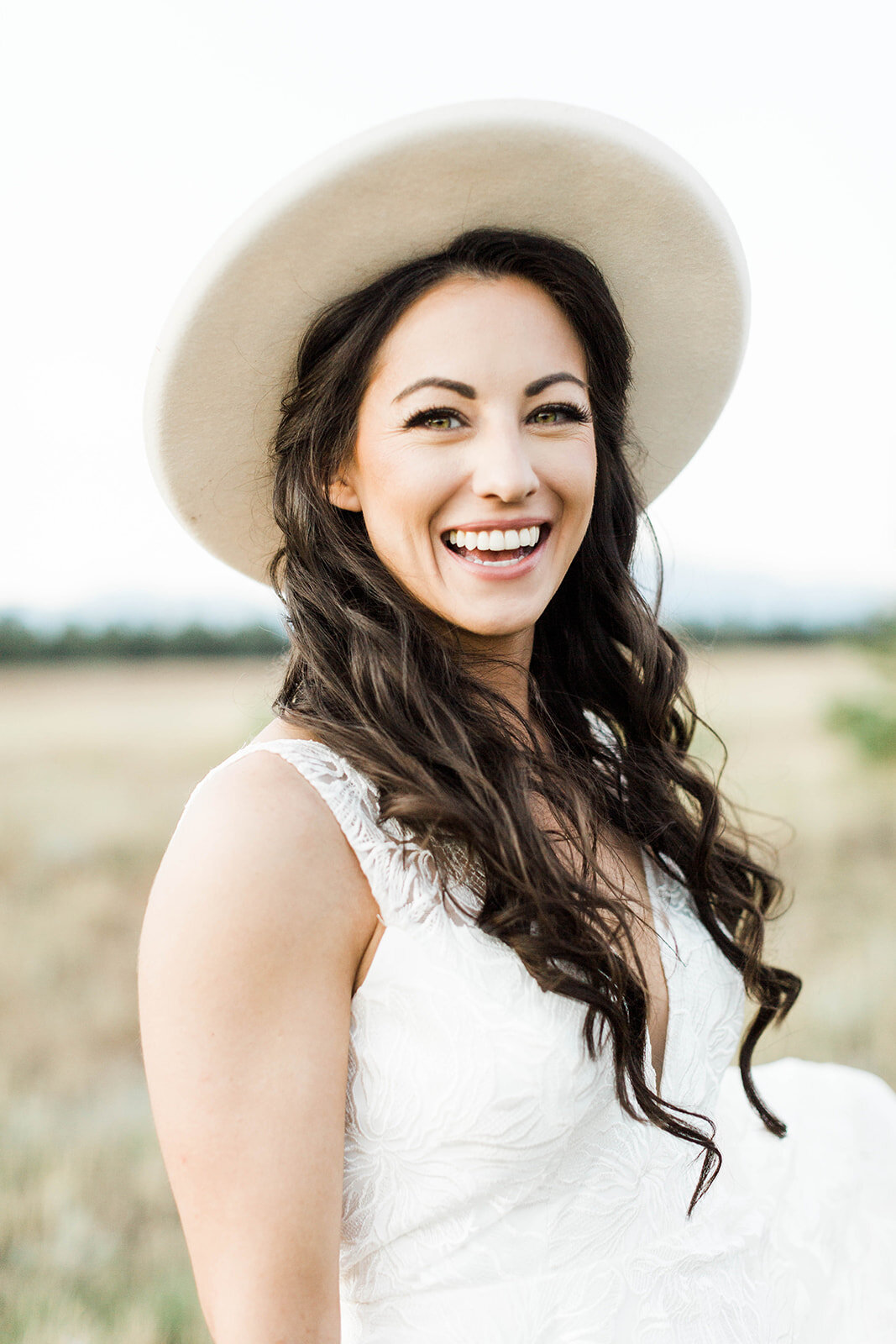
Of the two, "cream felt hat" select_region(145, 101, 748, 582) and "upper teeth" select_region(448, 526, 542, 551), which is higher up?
"cream felt hat" select_region(145, 101, 748, 582)

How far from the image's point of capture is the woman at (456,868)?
1.29 meters

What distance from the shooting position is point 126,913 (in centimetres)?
773

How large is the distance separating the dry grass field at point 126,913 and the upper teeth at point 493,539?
48 cm

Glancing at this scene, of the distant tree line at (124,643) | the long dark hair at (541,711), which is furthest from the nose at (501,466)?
the distant tree line at (124,643)

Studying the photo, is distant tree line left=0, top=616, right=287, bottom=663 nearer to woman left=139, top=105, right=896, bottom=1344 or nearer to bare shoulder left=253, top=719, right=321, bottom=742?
woman left=139, top=105, right=896, bottom=1344

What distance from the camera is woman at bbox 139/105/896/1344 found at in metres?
1.29

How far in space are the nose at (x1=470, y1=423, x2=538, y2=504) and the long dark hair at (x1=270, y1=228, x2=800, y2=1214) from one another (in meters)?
0.23

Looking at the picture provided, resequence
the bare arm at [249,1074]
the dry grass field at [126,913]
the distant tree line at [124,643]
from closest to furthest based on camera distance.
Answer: the bare arm at [249,1074] < the dry grass field at [126,913] < the distant tree line at [124,643]

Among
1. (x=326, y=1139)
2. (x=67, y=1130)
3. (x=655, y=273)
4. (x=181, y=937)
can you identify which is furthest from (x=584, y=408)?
(x=67, y=1130)

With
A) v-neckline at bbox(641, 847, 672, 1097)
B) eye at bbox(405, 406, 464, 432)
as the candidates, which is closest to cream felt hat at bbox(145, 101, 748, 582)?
eye at bbox(405, 406, 464, 432)

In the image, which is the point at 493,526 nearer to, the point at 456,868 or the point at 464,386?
the point at 464,386

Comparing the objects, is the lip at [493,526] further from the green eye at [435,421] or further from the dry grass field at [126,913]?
the dry grass field at [126,913]

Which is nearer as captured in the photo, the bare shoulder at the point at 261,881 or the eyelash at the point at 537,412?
the bare shoulder at the point at 261,881

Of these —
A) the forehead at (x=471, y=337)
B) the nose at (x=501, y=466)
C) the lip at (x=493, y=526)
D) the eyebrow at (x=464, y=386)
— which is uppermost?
the forehead at (x=471, y=337)
